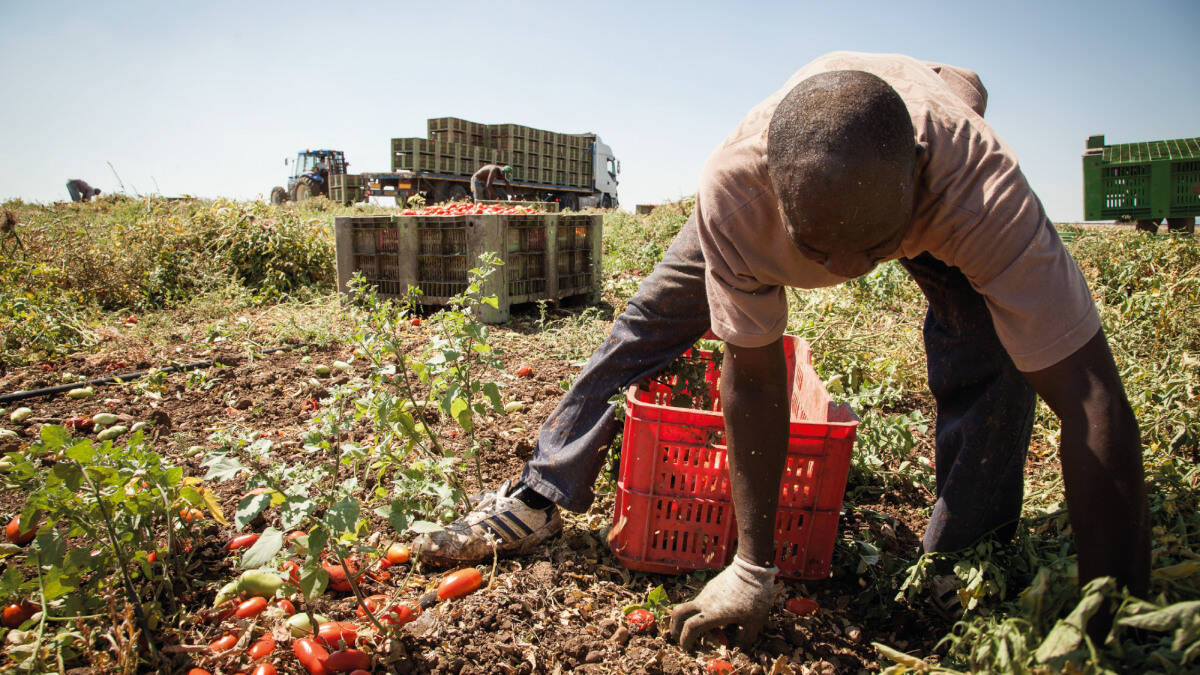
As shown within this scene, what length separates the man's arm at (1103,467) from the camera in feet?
4.07

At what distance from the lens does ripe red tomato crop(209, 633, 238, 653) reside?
1706 millimetres

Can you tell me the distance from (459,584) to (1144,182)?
11.6 metres

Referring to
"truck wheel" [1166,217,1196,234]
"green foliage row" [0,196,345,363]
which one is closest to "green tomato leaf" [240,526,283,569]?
"green foliage row" [0,196,345,363]

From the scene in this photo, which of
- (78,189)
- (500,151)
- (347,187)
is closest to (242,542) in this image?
(347,187)

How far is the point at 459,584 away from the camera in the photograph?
1975 mm

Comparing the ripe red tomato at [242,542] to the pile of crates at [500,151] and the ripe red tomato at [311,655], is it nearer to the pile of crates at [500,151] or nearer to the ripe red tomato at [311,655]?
the ripe red tomato at [311,655]

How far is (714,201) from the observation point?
60.3 inches

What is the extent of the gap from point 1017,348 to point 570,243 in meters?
5.26

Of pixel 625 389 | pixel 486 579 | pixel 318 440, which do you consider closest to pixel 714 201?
pixel 625 389

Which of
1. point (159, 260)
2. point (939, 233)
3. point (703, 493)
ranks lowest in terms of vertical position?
point (703, 493)

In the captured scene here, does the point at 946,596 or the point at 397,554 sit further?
the point at 397,554

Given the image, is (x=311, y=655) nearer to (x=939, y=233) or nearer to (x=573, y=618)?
(x=573, y=618)

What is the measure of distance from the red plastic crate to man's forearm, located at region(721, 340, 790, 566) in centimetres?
15

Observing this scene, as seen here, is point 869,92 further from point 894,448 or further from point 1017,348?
point 894,448
